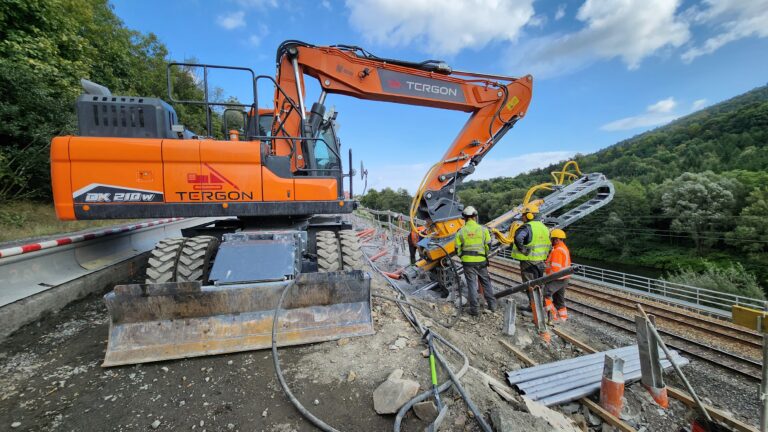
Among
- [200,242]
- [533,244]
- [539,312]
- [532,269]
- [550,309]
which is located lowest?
[550,309]

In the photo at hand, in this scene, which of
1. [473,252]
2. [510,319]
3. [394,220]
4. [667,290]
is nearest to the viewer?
[510,319]

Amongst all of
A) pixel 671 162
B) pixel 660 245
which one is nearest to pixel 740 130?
pixel 671 162

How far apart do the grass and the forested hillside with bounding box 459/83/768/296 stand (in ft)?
104

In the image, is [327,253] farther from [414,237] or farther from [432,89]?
[432,89]

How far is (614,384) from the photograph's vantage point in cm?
313

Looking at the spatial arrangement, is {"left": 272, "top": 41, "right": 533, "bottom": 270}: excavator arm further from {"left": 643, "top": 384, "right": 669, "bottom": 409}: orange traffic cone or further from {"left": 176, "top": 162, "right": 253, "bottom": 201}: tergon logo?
{"left": 643, "top": 384, "right": 669, "bottom": 409}: orange traffic cone

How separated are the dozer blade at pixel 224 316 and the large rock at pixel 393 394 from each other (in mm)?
909

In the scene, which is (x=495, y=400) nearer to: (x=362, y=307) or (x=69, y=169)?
(x=362, y=307)

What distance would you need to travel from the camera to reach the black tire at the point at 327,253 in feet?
13.5

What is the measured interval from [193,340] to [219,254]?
90 centimetres

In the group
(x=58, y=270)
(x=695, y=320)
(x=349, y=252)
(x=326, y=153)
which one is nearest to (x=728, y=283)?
(x=695, y=320)

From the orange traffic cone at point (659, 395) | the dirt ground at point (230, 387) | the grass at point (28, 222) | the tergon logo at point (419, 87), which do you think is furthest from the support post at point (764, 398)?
the grass at point (28, 222)

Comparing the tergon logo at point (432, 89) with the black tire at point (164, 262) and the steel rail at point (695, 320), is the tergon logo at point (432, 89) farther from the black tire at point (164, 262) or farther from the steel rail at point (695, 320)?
the steel rail at point (695, 320)

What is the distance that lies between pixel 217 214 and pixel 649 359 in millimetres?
4868
